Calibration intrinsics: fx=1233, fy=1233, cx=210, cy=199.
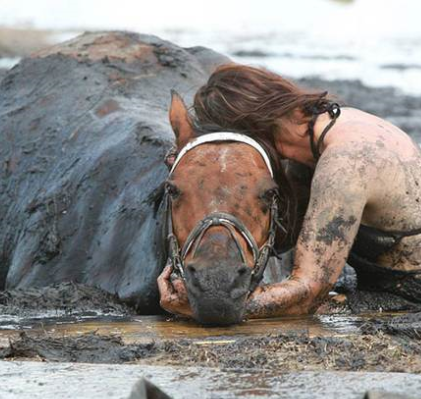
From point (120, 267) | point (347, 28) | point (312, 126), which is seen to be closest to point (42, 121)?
point (120, 267)

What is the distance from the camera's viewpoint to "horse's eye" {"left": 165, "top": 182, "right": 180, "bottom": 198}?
190 inches

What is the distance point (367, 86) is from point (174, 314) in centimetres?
1402

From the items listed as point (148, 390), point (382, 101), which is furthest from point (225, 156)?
point (382, 101)

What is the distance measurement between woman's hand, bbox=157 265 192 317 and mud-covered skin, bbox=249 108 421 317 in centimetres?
27

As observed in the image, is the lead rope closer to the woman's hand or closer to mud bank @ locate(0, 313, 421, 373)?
the woman's hand

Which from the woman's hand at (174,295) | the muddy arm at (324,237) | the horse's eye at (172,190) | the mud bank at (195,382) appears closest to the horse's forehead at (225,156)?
the horse's eye at (172,190)

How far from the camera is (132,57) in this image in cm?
836

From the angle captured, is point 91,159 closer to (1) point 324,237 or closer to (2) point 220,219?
(1) point 324,237

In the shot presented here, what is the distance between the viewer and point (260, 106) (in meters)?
5.27

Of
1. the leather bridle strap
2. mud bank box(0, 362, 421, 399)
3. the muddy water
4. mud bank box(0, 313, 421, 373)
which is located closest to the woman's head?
the leather bridle strap

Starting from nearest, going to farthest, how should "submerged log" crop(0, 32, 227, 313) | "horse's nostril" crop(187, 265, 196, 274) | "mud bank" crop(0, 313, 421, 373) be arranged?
"mud bank" crop(0, 313, 421, 373) → "horse's nostril" crop(187, 265, 196, 274) → "submerged log" crop(0, 32, 227, 313)

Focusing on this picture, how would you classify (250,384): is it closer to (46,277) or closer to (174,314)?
(174,314)

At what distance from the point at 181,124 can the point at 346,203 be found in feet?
2.60

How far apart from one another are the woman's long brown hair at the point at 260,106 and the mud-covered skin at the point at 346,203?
11 centimetres
